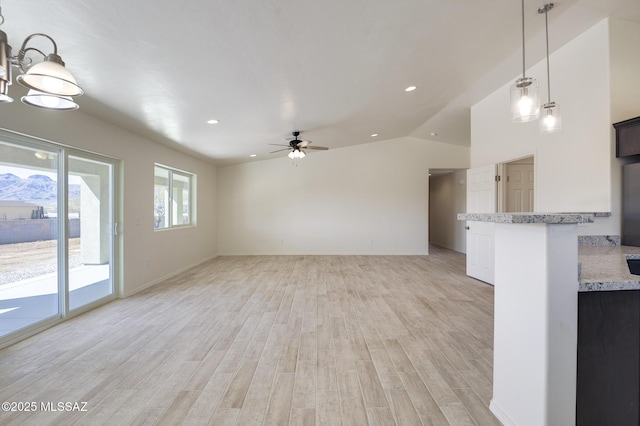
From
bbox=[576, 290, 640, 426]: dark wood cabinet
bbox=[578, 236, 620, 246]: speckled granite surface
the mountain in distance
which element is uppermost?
the mountain in distance

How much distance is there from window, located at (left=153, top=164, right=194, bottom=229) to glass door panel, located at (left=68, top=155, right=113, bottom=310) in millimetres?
1021

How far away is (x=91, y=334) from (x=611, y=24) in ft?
20.8

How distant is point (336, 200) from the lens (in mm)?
7539

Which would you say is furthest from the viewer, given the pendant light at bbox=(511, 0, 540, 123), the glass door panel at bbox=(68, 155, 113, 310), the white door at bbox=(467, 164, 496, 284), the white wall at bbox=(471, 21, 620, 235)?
the white door at bbox=(467, 164, 496, 284)

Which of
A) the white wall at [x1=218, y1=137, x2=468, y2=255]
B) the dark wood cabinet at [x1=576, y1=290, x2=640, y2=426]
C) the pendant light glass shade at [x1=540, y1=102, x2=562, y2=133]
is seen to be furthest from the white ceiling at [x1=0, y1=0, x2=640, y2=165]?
the white wall at [x1=218, y1=137, x2=468, y2=255]

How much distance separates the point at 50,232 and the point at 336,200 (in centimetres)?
584

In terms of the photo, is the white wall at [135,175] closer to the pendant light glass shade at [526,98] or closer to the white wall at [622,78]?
the pendant light glass shade at [526,98]

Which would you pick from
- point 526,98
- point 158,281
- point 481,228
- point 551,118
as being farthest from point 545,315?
point 158,281

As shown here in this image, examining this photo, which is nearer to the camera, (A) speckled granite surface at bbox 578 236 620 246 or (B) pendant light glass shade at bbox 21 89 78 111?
(B) pendant light glass shade at bbox 21 89 78 111

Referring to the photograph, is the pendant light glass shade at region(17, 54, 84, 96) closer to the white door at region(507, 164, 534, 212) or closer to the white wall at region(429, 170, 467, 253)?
the white door at region(507, 164, 534, 212)

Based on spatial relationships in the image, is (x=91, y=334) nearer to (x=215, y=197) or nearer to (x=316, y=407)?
(x=316, y=407)

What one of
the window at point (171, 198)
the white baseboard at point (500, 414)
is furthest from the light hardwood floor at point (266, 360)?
the window at point (171, 198)

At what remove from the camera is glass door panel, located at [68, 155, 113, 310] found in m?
3.27

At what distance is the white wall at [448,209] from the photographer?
7.71 meters
